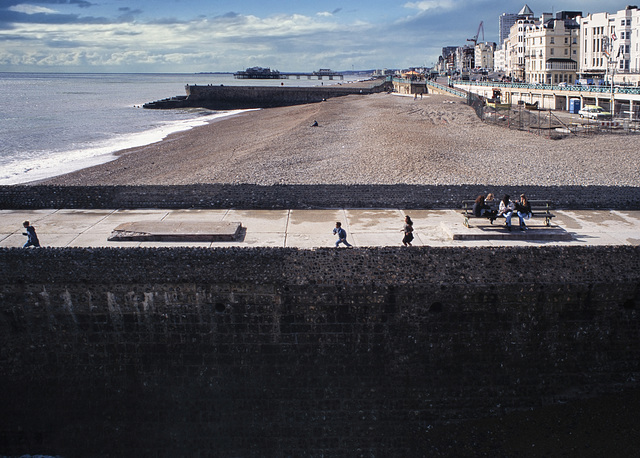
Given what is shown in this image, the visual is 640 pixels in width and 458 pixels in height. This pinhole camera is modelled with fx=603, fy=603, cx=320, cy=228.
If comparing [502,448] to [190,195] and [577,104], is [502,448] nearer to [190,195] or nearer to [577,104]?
[190,195]

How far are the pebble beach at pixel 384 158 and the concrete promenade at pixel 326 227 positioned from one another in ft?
27.9

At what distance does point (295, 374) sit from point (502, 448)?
11.9 ft

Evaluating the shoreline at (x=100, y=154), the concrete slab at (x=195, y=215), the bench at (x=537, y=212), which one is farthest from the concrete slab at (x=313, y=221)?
the shoreline at (x=100, y=154)

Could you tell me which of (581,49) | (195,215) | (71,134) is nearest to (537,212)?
(195,215)

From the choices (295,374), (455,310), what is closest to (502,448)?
(455,310)

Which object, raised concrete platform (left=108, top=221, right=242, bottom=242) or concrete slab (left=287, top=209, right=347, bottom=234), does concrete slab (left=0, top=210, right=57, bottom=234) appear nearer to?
raised concrete platform (left=108, top=221, right=242, bottom=242)

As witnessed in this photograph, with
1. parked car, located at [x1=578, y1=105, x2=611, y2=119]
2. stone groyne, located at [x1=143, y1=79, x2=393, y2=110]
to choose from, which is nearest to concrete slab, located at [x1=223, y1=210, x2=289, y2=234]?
parked car, located at [x1=578, y1=105, x2=611, y2=119]

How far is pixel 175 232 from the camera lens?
12922 mm

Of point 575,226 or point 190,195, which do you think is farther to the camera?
point 190,195

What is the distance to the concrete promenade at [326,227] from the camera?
12.8 metres

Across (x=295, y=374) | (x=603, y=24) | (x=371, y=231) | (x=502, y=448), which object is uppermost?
(x=603, y=24)

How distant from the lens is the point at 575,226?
13.8 meters

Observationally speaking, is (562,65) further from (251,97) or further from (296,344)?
(296,344)

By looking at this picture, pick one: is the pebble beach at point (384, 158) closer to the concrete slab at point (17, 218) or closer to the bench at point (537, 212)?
the bench at point (537, 212)
